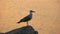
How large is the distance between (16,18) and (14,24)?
0.10 meters

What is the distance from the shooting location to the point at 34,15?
239 centimetres

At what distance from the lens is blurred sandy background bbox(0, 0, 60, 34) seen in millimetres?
2389

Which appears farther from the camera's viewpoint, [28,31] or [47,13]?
[47,13]

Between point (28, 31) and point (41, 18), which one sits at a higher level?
point (28, 31)

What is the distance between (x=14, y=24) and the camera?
2393mm

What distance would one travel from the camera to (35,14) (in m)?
2.38

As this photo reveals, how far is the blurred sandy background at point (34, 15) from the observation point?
239cm

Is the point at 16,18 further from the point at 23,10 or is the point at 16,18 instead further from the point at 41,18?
the point at 41,18

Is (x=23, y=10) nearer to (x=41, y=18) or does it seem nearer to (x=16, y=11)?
(x=16, y=11)

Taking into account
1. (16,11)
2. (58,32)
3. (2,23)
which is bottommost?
(58,32)

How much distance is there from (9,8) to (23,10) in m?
0.23

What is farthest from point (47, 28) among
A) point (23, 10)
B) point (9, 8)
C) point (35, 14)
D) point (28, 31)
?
point (28, 31)

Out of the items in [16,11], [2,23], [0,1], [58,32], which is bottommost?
[58,32]

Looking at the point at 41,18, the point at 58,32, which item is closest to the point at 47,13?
the point at 41,18
